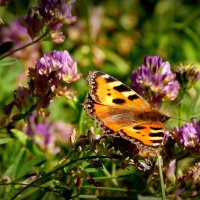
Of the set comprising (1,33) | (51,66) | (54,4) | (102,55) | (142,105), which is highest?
(54,4)

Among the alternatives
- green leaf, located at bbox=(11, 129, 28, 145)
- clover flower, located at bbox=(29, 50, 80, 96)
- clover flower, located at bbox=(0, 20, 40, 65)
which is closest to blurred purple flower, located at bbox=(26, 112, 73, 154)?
green leaf, located at bbox=(11, 129, 28, 145)

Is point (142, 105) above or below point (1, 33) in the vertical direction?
above

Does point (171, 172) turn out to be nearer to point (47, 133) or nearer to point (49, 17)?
point (49, 17)

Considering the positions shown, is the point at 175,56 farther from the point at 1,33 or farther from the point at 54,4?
the point at 54,4

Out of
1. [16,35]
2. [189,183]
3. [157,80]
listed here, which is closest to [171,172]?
[189,183]

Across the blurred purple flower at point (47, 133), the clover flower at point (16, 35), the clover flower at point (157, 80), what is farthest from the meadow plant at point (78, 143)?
the clover flower at point (16, 35)

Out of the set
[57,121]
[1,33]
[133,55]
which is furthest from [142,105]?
[1,33]

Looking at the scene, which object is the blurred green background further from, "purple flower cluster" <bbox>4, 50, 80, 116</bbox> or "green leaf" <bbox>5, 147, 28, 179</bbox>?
"purple flower cluster" <bbox>4, 50, 80, 116</bbox>
